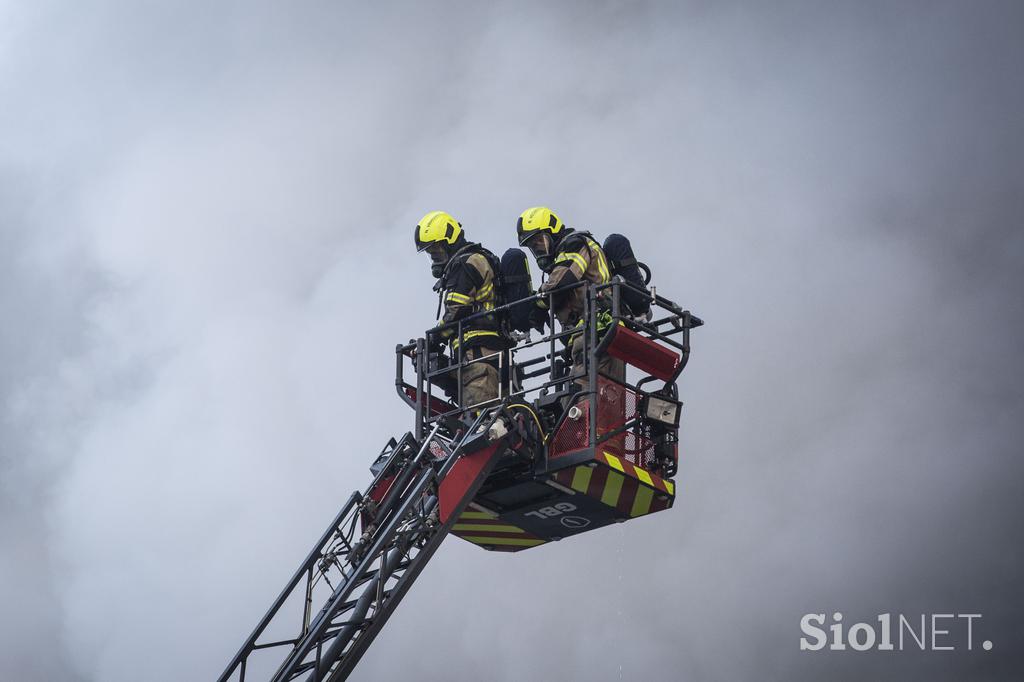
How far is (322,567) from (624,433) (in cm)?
426

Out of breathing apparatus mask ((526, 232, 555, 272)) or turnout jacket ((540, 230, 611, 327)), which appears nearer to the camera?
turnout jacket ((540, 230, 611, 327))

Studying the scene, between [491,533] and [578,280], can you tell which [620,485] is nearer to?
[491,533]

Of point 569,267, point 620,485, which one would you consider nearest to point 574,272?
point 569,267

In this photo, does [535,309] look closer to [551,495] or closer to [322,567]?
[551,495]

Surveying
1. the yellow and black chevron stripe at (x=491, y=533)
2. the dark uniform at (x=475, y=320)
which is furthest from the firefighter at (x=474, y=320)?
the yellow and black chevron stripe at (x=491, y=533)

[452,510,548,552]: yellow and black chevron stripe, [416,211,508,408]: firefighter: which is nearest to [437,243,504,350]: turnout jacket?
[416,211,508,408]: firefighter

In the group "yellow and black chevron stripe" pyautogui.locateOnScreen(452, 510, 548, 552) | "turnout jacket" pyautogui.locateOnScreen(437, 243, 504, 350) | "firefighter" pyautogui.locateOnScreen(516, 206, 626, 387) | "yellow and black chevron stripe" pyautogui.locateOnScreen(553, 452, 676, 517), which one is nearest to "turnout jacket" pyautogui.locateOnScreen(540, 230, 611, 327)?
"firefighter" pyautogui.locateOnScreen(516, 206, 626, 387)

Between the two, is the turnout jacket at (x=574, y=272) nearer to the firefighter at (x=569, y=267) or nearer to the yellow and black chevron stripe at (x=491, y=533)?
the firefighter at (x=569, y=267)

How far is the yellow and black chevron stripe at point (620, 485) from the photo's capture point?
1142 inches

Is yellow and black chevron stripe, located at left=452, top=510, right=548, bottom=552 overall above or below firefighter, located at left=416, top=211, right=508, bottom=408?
below

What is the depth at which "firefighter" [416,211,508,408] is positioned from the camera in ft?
99.3

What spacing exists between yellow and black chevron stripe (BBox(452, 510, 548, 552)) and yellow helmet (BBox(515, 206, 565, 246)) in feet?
12.3

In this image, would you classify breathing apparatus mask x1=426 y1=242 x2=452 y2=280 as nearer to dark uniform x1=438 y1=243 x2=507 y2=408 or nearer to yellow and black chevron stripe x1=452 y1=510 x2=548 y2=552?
dark uniform x1=438 y1=243 x2=507 y2=408

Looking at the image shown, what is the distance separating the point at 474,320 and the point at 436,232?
1.39 meters
